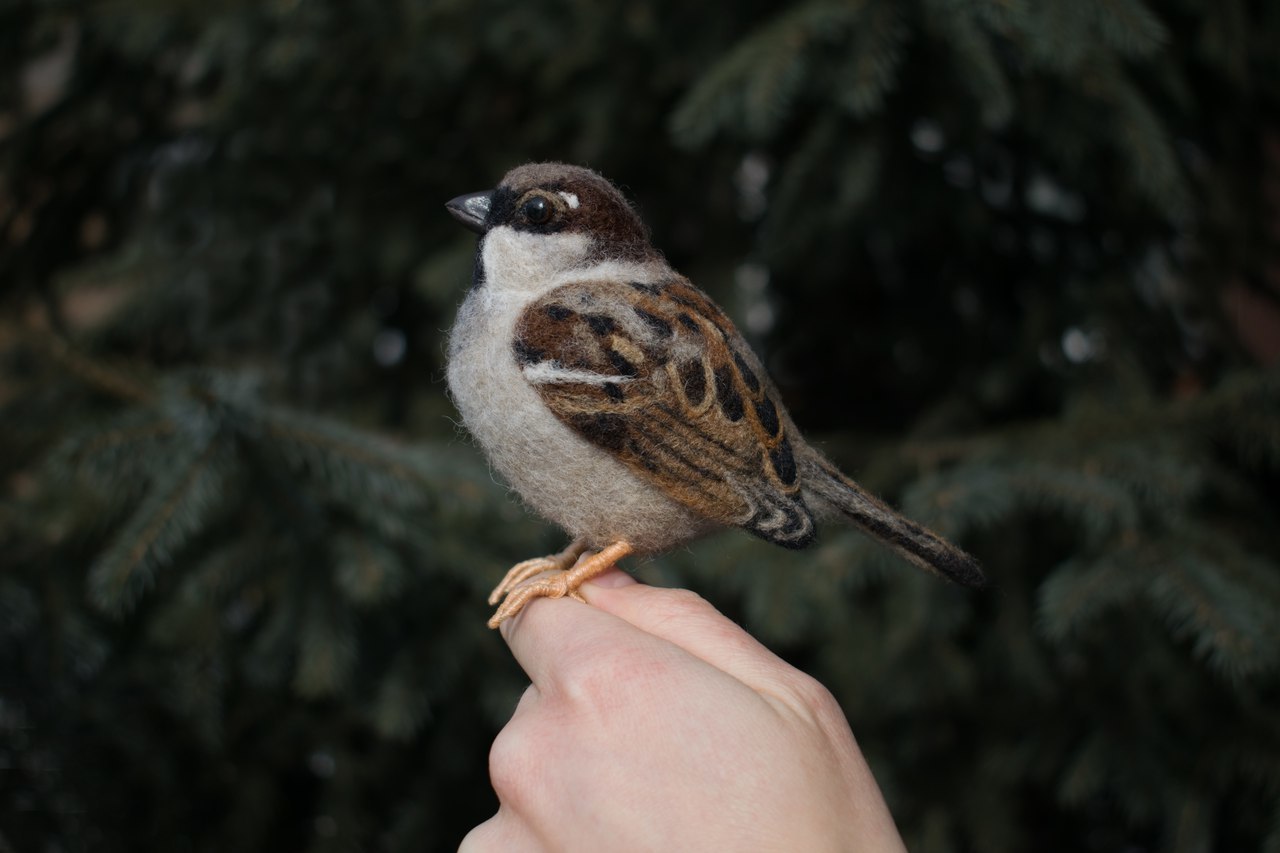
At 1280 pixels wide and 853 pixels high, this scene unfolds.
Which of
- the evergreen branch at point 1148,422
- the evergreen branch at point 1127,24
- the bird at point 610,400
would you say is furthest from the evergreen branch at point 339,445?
the evergreen branch at point 1127,24

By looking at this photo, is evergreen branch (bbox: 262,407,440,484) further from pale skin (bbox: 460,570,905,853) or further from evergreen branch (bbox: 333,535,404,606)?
pale skin (bbox: 460,570,905,853)

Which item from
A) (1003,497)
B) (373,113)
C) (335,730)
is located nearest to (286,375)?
(373,113)

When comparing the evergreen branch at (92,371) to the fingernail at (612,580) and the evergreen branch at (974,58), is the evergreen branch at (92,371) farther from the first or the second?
the evergreen branch at (974,58)

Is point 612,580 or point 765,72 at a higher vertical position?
point 765,72

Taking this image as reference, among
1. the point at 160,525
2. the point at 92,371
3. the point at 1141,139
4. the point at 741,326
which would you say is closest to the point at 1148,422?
the point at 1141,139

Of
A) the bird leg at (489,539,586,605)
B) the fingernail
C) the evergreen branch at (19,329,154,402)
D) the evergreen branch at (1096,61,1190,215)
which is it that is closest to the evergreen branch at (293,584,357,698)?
the evergreen branch at (19,329,154,402)

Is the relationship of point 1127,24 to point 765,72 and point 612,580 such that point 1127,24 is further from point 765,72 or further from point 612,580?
point 612,580
